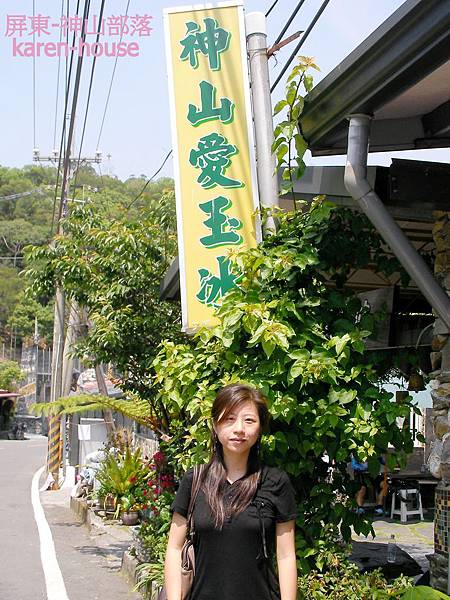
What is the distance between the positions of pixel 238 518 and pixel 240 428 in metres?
0.34

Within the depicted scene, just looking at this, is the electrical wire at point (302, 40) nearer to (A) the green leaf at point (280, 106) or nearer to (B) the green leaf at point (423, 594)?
Answer: (A) the green leaf at point (280, 106)

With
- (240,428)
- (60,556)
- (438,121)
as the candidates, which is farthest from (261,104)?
(60,556)

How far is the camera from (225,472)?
3.50 metres

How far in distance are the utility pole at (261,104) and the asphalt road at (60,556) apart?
4.65 m

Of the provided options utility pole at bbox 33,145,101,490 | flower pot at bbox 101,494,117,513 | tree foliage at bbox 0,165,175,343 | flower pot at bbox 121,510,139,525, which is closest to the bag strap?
flower pot at bbox 121,510,139,525

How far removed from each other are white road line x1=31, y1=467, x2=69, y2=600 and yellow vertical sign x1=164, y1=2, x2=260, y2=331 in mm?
4433

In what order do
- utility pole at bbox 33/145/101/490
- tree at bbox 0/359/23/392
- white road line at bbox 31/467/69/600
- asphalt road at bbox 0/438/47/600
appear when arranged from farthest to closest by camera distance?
tree at bbox 0/359/23/392 → utility pole at bbox 33/145/101/490 → asphalt road at bbox 0/438/47/600 → white road line at bbox 31/467/69/600

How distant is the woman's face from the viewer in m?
3.43

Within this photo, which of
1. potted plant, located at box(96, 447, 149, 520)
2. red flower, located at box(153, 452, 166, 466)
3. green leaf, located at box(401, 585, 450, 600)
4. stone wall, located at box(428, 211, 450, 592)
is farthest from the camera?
potted plant, located at box(96, 447, 149, 520)

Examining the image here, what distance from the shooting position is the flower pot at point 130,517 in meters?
13.6

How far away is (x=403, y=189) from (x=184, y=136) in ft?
5.80

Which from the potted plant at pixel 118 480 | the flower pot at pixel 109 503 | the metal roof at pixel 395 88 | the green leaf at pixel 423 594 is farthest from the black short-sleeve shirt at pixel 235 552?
the flower pot at pixel 109 503

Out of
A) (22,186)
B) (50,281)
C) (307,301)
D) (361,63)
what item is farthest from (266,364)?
(22,186)

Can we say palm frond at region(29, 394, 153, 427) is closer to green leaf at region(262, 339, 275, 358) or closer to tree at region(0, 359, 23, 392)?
green leaf at region(262, 339, 275, 358)
